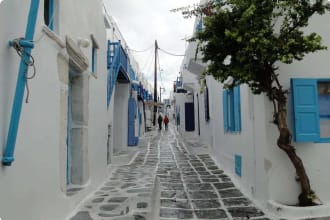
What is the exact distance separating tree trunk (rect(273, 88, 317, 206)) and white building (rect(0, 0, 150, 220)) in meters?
3.48

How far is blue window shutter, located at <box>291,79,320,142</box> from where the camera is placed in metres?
4.88

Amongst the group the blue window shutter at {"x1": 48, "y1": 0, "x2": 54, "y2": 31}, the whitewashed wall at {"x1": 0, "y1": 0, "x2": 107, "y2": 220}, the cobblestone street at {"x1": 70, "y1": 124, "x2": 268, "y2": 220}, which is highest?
the blue window shutter at {"x1": 48, "y1": 0, "x2": 54, "y2": 31}

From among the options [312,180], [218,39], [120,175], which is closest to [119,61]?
[120,175]

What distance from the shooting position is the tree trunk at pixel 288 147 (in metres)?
4.65

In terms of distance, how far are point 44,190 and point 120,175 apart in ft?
15.5

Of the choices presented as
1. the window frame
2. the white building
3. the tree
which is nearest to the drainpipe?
the white building

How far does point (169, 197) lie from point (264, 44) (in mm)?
3471

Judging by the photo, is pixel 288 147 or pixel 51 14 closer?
pixel 51 14

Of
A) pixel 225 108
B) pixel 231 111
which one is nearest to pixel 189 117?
pixel 225 108

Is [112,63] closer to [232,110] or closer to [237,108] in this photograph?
[232,110]

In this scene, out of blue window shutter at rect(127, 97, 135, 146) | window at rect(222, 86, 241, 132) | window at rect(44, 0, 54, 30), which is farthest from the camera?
blue window shutter at rect(127, 97, 135, 146)

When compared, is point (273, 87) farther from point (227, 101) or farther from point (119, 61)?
point (119, 61)

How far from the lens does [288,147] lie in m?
4.65

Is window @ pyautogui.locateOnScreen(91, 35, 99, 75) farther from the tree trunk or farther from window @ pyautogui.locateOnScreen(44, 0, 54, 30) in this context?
the tree trunk
